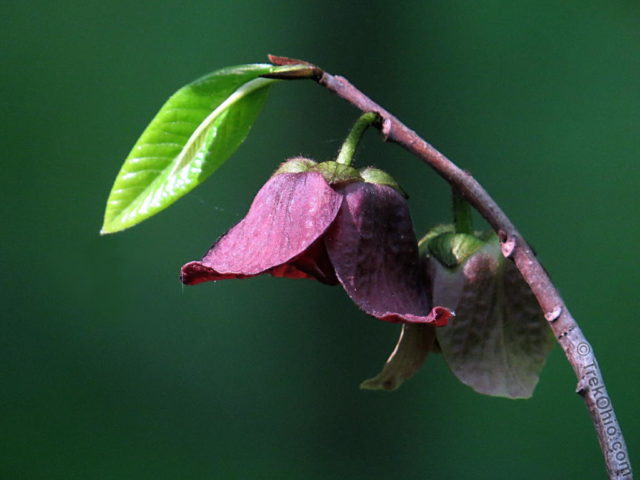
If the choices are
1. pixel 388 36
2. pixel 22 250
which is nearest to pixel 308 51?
pixel 388 36

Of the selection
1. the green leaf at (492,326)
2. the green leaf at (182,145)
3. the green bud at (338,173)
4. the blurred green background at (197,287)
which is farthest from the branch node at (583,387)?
the blurred green background at (197,287)

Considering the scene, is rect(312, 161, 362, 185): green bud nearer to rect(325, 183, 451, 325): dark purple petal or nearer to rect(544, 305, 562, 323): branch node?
rect(325, 183, 451, 325): dark purple petal

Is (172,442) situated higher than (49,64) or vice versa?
(49,64)

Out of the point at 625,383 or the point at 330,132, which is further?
the point at 330,132

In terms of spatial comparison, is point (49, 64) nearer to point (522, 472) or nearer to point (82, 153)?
point (82, 153)

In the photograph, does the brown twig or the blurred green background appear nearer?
the brown twig

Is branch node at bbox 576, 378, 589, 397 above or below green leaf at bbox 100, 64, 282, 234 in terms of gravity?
below

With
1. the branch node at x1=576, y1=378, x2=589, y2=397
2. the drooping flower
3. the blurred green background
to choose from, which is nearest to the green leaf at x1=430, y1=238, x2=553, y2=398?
the drooping flower

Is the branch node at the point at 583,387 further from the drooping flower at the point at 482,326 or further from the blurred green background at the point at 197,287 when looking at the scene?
the blurred green background at the point at 197,287
